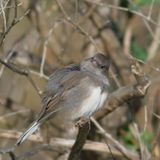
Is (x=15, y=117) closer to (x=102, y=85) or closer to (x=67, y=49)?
(x=67, y=49)

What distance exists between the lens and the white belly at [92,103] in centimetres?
439

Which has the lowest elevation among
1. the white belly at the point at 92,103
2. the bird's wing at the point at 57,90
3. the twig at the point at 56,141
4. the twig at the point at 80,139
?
the twig at the point at 56,141

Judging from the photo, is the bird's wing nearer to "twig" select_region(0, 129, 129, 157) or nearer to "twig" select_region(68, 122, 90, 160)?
"twig" select_region(68, 122, 90, 160)

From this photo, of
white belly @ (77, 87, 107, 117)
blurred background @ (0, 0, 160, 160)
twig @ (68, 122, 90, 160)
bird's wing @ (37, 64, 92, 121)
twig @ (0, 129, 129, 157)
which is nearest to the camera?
twig @ (68, 122, 90, 160)

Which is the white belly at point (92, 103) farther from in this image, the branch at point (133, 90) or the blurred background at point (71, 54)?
the blurred background at point (71, 54)

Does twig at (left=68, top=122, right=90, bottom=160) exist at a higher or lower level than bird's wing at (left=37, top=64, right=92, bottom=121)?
lower

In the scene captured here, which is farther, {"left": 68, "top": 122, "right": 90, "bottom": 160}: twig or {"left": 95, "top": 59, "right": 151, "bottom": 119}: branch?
{"left": 68, "top": 122, "right": 90, "bottom": 160}: twig

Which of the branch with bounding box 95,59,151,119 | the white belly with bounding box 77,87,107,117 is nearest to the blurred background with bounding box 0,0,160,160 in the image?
the branch with bounding box 95,59,151,119

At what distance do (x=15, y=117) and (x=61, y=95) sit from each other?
1.75m

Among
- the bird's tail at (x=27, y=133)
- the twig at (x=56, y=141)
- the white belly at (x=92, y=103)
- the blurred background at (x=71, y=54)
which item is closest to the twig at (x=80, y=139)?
the white belly at (x=92, y=103)

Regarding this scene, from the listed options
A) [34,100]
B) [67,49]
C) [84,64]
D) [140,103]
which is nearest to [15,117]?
[34,100]

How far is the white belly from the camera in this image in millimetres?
4395

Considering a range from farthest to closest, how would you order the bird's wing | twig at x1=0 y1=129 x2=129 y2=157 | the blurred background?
the blurred background
twig at x1=0 y1=129 x2=129 y2=157
the bird's wing

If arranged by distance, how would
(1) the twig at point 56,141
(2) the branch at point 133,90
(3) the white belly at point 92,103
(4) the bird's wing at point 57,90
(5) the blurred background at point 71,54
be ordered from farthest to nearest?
(5) the blurred background at point 71,54, (1) the twig at point 56,141, (4) the bird's wing at point 57,90, (3) the white belly at point 92,103, (2) the branch at point 133,90
